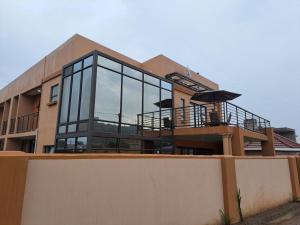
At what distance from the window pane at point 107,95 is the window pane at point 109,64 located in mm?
227

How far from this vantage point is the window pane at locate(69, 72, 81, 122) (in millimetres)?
10767

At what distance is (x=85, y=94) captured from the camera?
33.9 ft

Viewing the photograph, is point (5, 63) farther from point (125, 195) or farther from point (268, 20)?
point (125, 195)

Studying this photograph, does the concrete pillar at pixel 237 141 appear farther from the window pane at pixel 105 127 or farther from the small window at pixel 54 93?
A: the small window at pixel 54 93

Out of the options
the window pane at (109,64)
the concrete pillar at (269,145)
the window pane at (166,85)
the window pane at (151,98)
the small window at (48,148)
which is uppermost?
the window pane at (166,85)

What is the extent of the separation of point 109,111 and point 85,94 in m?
1.23

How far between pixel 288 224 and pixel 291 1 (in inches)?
550

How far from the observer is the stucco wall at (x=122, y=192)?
10.9 feet

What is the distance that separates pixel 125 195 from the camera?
4238 mm

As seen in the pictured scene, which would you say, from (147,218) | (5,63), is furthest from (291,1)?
(5,63)

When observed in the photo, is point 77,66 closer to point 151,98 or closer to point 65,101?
point 65,101

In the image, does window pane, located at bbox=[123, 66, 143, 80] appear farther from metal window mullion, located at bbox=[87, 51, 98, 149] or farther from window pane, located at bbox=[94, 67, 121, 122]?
metal window mullion, located at bbox=[87, 51, 98, 149]

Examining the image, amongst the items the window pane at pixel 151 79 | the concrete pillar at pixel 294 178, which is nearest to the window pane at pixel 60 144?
the window pane at pixel 151 79

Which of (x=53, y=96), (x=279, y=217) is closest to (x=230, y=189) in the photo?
(x=279, y=217)
